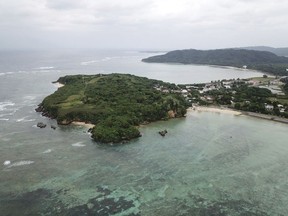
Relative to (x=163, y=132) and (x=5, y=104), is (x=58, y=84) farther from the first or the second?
(x=163, y=132)

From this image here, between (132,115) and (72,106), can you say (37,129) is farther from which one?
(132,115)

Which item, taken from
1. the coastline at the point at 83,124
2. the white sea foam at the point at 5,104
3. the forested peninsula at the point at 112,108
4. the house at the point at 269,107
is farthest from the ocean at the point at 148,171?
the white sea foam at the point at 5,104

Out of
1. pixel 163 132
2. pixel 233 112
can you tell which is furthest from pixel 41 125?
pixel 233 112

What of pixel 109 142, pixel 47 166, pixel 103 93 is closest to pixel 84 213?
pixel 47 166

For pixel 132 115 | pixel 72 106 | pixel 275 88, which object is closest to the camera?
pixel 132 115

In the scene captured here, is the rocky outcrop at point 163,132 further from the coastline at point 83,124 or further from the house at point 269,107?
the house at point 269,107

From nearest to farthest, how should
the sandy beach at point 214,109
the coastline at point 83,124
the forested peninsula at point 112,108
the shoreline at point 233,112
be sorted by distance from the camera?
the forested peninsula at point 112,108, the coastline at point 83,124, the shoreline at point 233,112, the sandy beach at point 214,109

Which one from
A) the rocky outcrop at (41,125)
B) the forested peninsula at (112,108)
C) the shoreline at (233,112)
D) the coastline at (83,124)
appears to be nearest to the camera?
the forested peninsula at (112,108)
